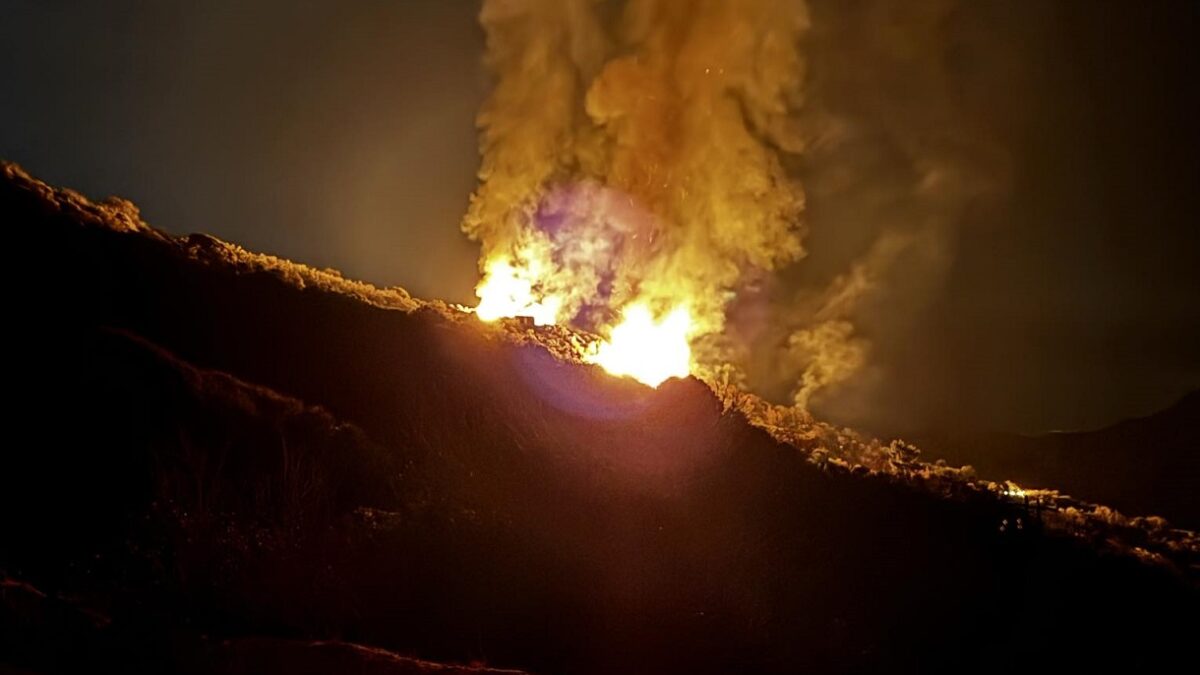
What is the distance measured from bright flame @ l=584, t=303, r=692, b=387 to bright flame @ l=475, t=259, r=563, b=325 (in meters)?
1.64

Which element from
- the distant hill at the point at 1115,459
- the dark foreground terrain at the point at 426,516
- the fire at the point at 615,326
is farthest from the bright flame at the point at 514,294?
the distant hill at the point at 1115,459

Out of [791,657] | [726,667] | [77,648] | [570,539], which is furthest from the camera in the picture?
[570,539]

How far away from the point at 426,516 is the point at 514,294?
10.8 meters

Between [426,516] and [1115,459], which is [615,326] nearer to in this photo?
[426,516]

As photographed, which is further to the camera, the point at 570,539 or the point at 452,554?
the point at 570,539

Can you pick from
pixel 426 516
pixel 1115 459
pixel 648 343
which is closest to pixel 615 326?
pixel 648 343

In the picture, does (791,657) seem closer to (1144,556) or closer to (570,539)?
(570,539)

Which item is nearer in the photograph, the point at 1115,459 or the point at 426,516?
the point at 426,516

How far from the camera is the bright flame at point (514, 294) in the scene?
2370cm

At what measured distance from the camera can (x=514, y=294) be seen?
2380 centimetres

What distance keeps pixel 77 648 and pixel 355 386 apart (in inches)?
387

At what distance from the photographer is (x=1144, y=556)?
19703 millimetres

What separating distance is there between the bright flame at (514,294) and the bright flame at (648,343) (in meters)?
1.64

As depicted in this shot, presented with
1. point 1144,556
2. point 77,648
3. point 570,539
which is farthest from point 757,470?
point 77,648
